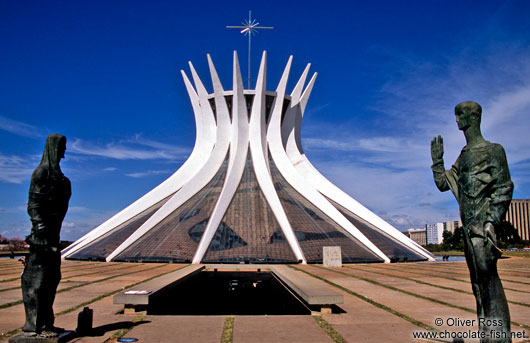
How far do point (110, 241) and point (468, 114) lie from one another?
2006 cm

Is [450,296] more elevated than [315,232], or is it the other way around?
→ [315,232]

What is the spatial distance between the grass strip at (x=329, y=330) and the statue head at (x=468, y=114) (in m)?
3.05

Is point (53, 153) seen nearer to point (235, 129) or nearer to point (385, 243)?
point (385, 243)

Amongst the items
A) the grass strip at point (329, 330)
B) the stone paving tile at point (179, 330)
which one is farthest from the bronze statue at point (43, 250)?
the grass strip at point (329, 330)

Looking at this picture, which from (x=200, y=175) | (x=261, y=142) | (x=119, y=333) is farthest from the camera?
(x=261, y=142)

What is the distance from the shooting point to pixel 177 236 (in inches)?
795

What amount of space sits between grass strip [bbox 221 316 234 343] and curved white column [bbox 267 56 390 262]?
585 inches

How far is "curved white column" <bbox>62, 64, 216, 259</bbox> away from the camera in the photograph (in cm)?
2325

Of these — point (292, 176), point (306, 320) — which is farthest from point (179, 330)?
point (292, 176)

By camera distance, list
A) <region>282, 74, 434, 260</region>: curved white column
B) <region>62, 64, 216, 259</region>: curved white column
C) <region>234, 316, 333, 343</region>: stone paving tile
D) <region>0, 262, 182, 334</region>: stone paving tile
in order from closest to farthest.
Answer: <region>234, 316, 333, 343</region>: stone paving tile
<region>0, 262, 182, 334</region>: stone paving tile
<region>62, 64, 216, 259</region>: curved white column
<region>282, 74, 434, 260</region>: curved white column

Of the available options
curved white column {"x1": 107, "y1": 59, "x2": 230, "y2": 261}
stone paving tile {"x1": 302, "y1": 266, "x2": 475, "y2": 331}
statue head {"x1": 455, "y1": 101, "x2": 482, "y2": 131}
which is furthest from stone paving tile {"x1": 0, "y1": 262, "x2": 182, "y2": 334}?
curved white column {"x1": 107, "y1": 59, "x2": 230, "y2": 261}

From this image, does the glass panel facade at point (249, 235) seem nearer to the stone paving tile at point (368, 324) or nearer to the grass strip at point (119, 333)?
the stone paving tile at point (368, 324)

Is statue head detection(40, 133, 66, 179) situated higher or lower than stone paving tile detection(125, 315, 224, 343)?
higher

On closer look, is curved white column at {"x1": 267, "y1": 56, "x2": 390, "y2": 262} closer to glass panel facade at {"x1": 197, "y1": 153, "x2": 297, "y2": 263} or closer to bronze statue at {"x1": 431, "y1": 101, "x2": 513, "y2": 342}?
glass panel facade at {"x1": 197, "y1": 153, "x2": 297, "y2": 263}
